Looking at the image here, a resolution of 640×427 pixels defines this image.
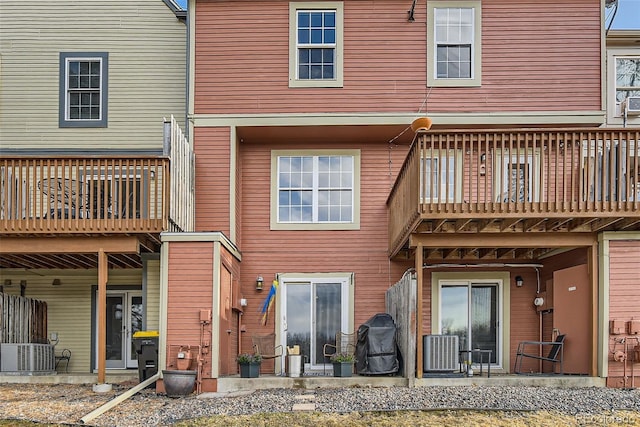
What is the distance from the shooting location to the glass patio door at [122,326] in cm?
1358

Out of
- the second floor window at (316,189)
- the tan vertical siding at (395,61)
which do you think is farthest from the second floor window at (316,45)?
the second floor window at (316,189)

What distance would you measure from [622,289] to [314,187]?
227 inches

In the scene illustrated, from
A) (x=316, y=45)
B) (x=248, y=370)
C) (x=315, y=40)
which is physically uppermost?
(x=315, y=40)

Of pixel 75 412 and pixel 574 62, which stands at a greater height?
pixel 574 62

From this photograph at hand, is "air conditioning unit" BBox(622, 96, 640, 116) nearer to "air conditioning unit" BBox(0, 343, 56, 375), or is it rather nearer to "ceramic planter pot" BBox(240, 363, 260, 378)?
"ceramic planter pot" BBox(240, 363, 260, 378)

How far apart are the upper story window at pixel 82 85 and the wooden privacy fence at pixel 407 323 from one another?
7330mm

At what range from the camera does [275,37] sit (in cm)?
1262

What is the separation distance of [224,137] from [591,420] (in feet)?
25.6

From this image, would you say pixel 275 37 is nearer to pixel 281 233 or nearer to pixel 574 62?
pixel 281 233

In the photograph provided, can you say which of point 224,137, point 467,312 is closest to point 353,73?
point 224,137

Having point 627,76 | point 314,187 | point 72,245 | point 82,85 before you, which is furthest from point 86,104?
point 627,76

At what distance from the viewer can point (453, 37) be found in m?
12.6

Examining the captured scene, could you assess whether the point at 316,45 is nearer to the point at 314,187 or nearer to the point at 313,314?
the point at 314,187

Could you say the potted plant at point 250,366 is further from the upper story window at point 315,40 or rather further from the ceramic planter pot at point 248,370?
the upper story window at point 315,40
